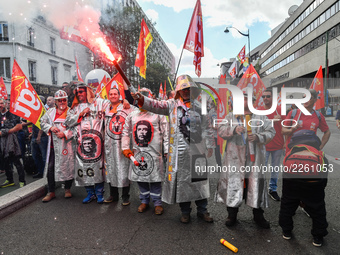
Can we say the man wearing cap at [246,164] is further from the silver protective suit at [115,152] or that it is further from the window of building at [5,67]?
the window of building at [5,67]

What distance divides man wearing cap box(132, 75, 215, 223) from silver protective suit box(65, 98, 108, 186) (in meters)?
1.40

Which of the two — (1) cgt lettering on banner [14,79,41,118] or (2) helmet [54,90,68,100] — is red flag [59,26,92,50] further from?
(1) cgt lettering on banner [14,79,41,118]

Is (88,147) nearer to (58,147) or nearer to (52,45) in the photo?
(58,147)

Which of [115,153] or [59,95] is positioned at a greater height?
[59,95]

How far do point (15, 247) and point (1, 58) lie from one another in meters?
13.9

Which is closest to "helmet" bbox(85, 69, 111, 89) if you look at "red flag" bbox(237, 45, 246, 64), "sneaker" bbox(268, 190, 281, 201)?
"sneaker" bbox(268, 190, 281, 201)

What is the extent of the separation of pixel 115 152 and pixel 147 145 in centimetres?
68

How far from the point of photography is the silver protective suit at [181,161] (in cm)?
329

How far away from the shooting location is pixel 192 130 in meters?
3.38

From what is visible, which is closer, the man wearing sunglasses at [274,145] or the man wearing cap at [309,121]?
the man wearing cap at [309,121]

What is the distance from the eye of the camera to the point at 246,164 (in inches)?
127

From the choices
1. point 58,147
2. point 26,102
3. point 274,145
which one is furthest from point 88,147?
point 274,145

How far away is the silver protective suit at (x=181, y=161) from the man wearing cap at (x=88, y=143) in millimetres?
1397

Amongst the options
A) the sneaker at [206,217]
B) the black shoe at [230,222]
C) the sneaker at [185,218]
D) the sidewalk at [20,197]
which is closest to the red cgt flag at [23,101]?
the sidewalk at [20,197]
